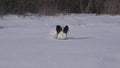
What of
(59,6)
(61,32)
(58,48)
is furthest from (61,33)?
(59,6)

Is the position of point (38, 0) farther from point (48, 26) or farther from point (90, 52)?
point (90, 52)

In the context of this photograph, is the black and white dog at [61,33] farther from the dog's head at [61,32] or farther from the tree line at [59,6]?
the tree line at [59,6]

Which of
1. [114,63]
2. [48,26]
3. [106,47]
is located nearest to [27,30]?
[48,26]

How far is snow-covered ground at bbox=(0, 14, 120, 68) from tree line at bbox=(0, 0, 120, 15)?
5387 millimetres

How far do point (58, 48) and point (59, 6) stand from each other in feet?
36.7

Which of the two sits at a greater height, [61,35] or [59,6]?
[61,35]

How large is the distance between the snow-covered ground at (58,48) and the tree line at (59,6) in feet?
17.7

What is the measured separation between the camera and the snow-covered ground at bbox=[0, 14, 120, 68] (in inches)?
252

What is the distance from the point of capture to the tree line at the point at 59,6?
1820cm

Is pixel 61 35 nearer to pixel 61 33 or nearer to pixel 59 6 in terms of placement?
pixel 61 33

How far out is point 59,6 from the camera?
755 inches

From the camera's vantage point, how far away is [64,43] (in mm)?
8961

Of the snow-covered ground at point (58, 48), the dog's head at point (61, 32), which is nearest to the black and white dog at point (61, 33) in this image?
the dog's head at point (61, 32)

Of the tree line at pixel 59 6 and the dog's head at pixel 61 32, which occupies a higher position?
the dog's head at pixel 61 32
